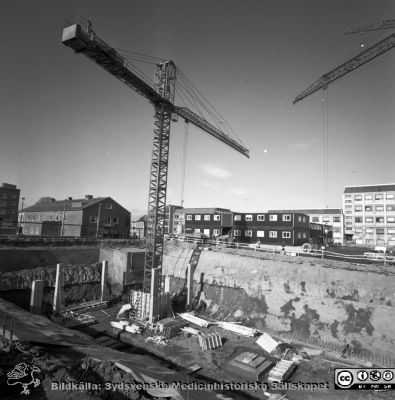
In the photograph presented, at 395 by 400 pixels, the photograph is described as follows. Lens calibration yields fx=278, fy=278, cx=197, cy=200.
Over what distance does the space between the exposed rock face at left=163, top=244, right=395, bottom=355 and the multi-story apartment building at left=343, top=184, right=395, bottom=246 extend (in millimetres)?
64634

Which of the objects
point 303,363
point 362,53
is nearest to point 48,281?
point 303,363

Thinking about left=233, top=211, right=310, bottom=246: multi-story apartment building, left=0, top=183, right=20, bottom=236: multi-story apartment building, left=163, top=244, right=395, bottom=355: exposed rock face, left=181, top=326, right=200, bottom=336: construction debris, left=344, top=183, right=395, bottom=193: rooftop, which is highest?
left=344, top=183, right=395, bottom=193: rooftop

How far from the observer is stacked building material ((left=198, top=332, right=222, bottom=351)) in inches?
711

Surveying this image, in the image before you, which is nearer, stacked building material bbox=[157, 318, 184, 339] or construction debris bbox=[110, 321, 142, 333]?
stacked building material bbox=[157, 318, 184, 339]

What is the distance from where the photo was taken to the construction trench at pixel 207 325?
32.2ft

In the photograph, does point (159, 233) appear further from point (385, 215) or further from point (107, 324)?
point (385, 215)

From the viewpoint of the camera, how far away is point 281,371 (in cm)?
1484

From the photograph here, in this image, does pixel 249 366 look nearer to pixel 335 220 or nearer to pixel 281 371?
pixel 281 371

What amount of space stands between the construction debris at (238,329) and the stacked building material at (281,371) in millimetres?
4451

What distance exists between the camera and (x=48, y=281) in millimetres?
24688

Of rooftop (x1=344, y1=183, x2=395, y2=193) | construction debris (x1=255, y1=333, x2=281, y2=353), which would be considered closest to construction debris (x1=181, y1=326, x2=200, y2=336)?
construction debris (x1=255, y1=333, x2=281, y2=353)

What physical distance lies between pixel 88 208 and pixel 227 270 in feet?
101

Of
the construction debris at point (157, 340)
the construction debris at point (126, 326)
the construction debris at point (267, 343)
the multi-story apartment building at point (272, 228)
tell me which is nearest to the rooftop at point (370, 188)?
the multi-story apartment building at point (272, 228)

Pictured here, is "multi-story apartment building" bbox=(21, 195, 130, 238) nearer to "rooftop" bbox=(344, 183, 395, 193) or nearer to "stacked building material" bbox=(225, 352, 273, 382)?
"stacked building material" bbox=(225, 352, 273, 382)
